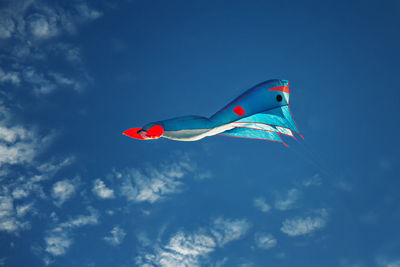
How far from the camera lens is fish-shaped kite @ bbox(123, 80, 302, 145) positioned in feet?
41.3

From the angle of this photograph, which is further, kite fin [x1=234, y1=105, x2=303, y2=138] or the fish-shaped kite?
kite fin [x1=234, y1=105, x2=303, y2=138]

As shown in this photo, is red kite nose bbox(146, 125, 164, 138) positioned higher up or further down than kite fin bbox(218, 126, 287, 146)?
further down

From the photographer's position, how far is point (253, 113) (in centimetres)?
1484

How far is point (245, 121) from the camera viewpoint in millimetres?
14664

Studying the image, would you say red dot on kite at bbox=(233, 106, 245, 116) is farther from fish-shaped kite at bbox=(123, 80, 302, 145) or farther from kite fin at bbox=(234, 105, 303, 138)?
kite fin at bbox=(234, 105, 303, 138)

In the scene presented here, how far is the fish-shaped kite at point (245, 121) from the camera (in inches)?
496

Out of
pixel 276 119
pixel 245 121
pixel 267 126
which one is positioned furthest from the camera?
pixel 267 126

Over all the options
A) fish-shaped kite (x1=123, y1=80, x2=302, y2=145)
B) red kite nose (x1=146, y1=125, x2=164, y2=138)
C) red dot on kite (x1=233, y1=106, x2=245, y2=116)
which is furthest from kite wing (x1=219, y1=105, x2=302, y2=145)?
red kite nose (x1=146, y1=125, x2=164, y2=138)

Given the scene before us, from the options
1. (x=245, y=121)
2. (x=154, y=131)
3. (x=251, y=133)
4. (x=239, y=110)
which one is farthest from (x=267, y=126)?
(x=154, y=131)

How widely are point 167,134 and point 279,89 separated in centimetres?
810

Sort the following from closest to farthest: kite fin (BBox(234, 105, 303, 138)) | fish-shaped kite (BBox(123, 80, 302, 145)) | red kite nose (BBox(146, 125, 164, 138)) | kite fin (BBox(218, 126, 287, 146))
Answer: red kite nose (BBox(146, 125, 164, 138)) → fish-shaped kite (BBox(123, 80, 302, 145)) → kite fin (BBox(234, 105, 303, 138)) → kite fin (BBox(218, 126, 287, 146))

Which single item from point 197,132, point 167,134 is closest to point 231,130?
point 197,132

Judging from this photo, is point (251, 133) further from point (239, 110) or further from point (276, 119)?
point (239, 110)

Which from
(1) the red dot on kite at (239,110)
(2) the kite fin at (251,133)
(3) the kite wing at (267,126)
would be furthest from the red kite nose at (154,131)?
(2) the kite fin at (251,133)
